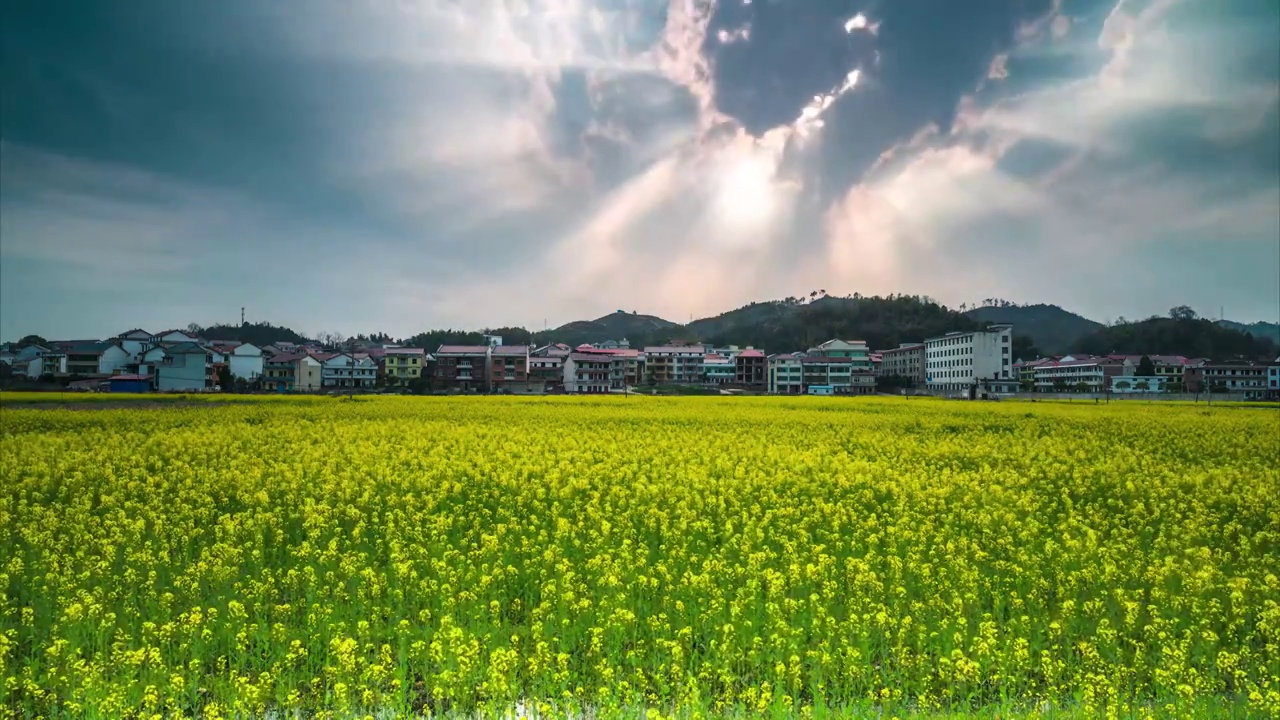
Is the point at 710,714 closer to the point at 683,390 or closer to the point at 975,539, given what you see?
the point at 975,539

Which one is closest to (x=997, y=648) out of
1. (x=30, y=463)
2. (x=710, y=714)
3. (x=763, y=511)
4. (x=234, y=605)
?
(x=710, y=714)

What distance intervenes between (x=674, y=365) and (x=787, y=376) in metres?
21.3

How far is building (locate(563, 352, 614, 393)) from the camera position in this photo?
96.6m

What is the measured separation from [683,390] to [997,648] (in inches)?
3206

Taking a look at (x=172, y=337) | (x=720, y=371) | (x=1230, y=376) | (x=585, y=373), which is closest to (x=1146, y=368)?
(x=1230, y=376)

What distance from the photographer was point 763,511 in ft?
39.6

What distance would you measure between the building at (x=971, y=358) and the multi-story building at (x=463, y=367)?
217 ft

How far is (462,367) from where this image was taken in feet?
315

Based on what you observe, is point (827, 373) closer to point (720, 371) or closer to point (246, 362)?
point (720, 371)


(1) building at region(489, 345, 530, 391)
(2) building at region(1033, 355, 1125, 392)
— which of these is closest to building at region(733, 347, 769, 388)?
(1) building at region(489, 345, 530, 391)

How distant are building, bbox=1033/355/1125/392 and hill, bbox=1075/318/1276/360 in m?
13.4

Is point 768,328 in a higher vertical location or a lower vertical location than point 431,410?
higher

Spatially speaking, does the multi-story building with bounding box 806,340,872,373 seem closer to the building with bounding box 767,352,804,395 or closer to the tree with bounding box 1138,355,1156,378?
the building with bounding box 767,352,804,395

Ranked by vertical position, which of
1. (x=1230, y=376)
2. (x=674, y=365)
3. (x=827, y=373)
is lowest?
(x=1230, y=376)
